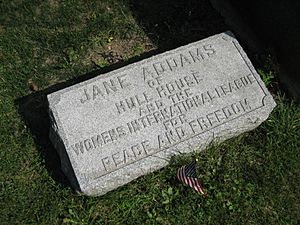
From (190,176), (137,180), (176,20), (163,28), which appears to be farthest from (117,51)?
(190,176)

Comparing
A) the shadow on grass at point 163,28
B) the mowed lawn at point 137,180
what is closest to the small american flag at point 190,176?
the mowed lawn at point 137,180

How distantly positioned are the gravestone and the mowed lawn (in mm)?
215

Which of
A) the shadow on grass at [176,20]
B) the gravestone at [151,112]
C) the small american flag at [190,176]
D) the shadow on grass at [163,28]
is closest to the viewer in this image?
the gravestone at [151,112]

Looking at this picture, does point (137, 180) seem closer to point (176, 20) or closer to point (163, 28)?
point (163, 28)

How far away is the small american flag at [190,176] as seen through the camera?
3.60 m

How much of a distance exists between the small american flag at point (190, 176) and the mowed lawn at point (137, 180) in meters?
0.06

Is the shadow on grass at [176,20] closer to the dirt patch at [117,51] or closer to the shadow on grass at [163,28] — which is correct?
the shadow on grass at [163,28]

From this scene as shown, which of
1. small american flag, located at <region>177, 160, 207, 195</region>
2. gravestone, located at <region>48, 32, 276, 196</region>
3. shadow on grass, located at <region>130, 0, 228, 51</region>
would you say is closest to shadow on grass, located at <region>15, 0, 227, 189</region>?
shadow on grass, located at <region>130, 0, 228, 51</region>

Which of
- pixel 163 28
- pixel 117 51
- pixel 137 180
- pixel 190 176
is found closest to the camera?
pixel 190 176

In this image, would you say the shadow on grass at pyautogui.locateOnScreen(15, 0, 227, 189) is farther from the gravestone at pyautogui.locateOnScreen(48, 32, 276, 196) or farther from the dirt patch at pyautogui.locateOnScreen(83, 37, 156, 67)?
the gravestone at pyautogui.locateOnScreen(48, 32, 276, 196)

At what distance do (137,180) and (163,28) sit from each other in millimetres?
1618

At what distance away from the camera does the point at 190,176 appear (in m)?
3.61

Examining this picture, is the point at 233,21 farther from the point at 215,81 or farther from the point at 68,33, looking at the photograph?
the point at 68,33

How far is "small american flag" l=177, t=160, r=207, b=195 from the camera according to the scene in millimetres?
3602
